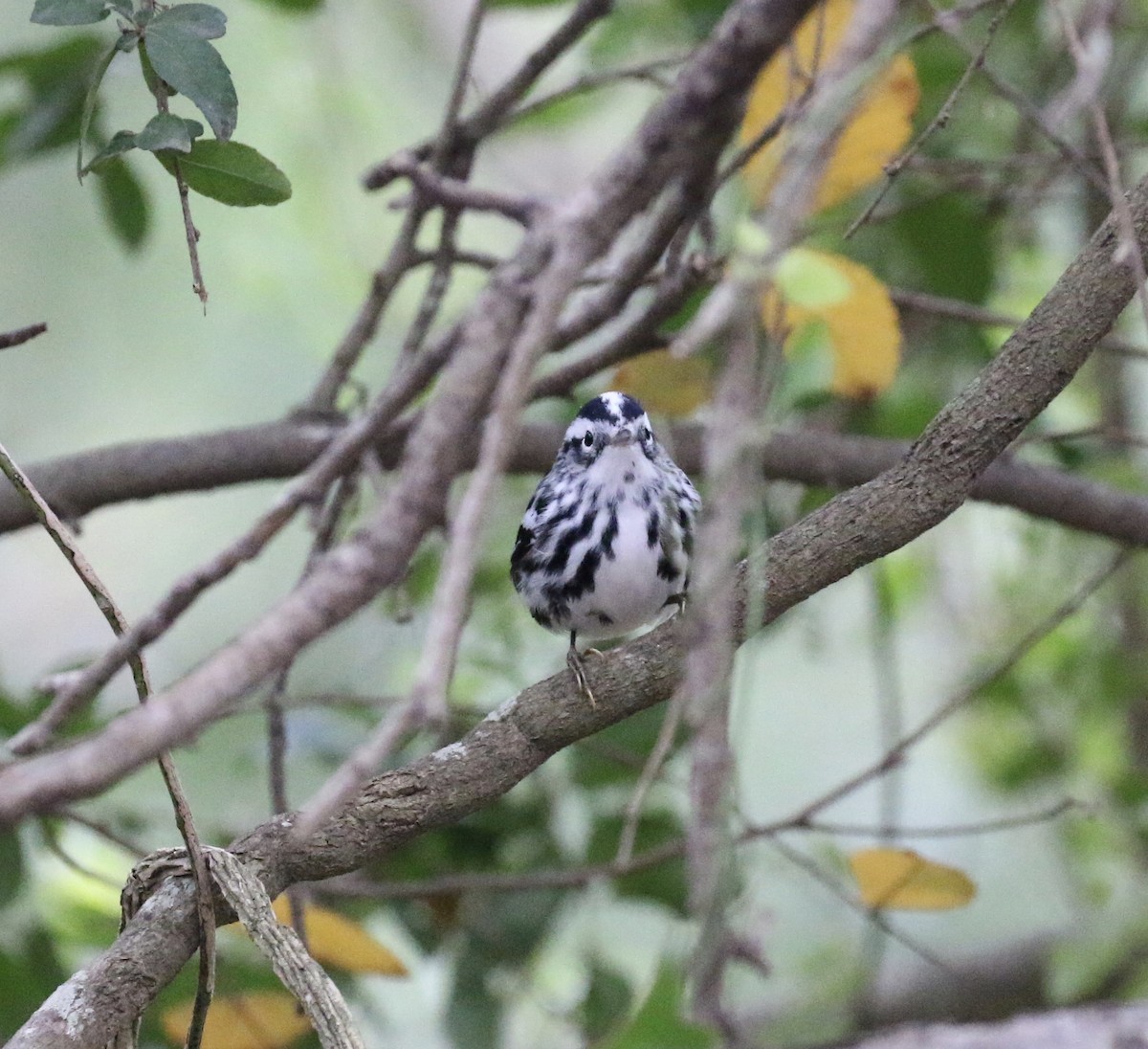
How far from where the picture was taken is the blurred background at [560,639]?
2973mm

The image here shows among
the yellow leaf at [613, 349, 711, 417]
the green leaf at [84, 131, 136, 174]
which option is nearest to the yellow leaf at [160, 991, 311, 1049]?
the yellow leaf at [613, 349, 711, 417]

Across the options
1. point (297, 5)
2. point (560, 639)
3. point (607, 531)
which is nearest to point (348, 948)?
point (607, 531)

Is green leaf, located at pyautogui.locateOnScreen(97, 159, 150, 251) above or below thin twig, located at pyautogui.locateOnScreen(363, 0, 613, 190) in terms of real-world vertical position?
above

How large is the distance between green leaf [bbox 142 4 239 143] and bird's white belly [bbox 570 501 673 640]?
1121 mm

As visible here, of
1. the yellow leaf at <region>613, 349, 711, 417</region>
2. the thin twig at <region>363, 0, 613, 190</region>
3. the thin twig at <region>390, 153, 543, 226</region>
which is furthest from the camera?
the yellow leaf at <region>613, 349, 711, 417</region>

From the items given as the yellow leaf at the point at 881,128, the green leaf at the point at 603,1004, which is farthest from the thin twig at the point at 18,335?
the green leaf at the point at 603,1004

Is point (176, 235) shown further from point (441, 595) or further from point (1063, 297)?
point (441, 595)

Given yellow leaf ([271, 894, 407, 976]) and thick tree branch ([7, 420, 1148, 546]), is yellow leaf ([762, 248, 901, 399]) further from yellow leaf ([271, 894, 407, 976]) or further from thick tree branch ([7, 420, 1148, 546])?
yellow leaf ([271, 894, 407, 976])

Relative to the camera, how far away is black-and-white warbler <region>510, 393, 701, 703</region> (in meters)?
2.48

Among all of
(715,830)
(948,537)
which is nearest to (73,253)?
(948,537)

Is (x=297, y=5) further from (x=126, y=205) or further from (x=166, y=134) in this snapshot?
(x=166, y=134)

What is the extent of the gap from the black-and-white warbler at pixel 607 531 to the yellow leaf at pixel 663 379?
4 cm

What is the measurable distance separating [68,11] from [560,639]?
2.92 m

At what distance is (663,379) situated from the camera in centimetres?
254
